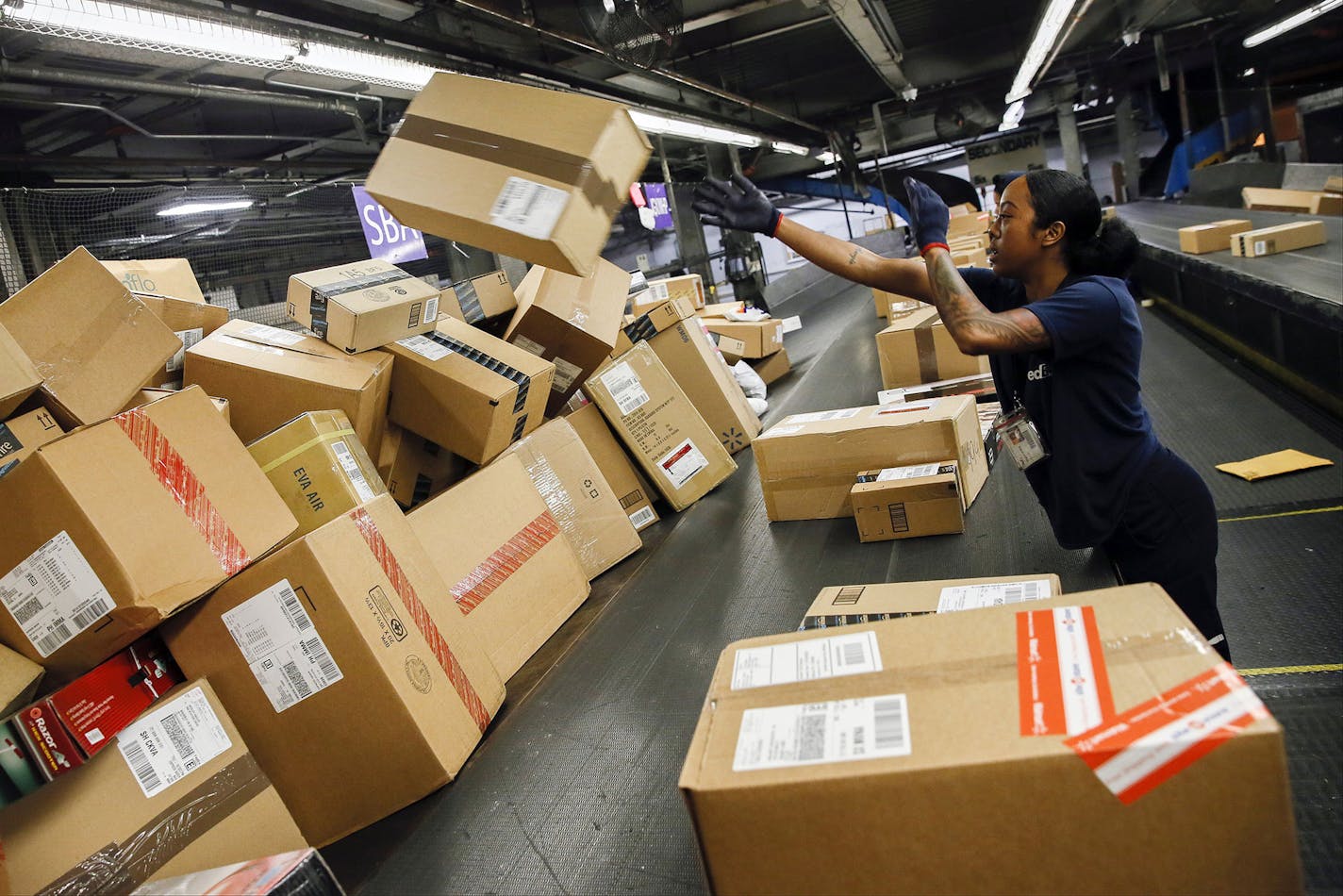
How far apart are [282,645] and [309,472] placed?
428 millimetres

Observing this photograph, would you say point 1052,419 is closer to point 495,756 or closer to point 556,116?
point 556,116

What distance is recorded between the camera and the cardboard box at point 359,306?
2389 millimetres

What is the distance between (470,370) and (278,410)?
56 cm

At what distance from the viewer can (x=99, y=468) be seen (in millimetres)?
1568

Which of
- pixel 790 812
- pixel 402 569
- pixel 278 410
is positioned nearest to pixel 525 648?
pixel 402 569

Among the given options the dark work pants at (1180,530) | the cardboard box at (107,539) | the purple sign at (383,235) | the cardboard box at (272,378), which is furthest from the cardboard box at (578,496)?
the purple sign at (383,235)

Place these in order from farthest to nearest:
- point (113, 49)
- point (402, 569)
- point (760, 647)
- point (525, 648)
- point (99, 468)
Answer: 1. point (113, 49)
2. point (525, 648)
3. point (402, 569)
4. point (99, 468)
5. point (760, 647)

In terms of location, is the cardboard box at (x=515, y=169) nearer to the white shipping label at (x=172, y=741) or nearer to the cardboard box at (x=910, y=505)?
the white shipping label at (x=172, y=741)

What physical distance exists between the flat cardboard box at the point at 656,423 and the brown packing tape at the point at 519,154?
194 cm

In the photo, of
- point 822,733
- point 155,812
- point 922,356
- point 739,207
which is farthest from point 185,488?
point 922,356

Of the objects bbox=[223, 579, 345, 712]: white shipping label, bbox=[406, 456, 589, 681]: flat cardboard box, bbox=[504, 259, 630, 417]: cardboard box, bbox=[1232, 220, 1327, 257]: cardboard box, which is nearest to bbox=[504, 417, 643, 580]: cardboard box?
bbox=[406, 456, 589, 681]: flat cardboard box

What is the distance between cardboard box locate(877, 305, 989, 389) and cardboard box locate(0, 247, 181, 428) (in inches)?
118

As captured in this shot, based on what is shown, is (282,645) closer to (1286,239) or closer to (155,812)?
(155,812)

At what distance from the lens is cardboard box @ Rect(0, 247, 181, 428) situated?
1.78 metres
